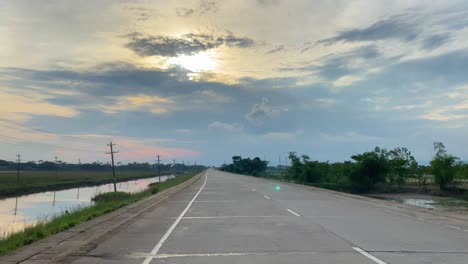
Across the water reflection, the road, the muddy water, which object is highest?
the road

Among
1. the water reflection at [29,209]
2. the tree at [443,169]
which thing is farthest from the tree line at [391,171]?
the water reflection at [29,209]

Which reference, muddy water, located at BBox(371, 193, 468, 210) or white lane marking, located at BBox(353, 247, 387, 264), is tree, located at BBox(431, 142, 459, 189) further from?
white lane marking, located at BBox(353, 247, 387, 264)

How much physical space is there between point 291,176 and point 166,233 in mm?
91694

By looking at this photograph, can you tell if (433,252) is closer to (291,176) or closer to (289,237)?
(289,237)

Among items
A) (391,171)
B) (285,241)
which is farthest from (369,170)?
(285,241)

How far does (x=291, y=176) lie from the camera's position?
101938mm

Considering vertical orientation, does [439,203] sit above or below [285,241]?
below

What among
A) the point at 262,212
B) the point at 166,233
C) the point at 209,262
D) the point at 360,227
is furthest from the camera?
the point at 262,212

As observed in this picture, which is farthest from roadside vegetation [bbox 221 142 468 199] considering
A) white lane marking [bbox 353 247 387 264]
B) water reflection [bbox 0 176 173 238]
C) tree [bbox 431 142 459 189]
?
white lane marking [bbox 353 247 387 264]

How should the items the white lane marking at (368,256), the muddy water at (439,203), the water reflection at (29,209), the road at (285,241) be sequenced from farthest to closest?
the muddy water at (439,203), the water reflection at (29,209), the road at (285,241), the white lane marking at (368,256)

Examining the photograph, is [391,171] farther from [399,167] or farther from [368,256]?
[368,256]

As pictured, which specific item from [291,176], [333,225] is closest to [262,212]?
[333,225]

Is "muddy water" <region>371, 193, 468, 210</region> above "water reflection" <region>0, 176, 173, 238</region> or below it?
below

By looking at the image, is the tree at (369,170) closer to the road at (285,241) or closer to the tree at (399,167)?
the tree at (399,167)
